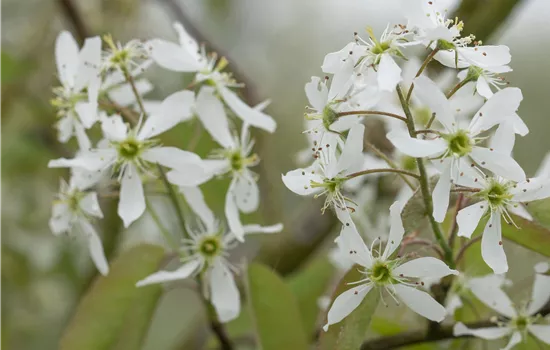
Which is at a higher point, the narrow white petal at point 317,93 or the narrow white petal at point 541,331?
the narrow white petal at point 317,93

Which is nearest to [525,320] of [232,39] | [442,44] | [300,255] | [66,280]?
[442,44]

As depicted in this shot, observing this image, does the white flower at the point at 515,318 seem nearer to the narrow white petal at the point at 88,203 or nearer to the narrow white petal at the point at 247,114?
the narrow white petal at the point at 247,114

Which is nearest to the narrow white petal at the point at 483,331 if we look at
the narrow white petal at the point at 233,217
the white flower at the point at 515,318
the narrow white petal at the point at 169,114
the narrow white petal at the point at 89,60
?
the white flower at the point at 515,318

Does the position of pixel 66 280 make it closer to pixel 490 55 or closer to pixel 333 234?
pixel 333 234

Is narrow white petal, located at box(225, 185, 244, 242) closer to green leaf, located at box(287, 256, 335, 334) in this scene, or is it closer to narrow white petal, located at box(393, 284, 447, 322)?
narrow white petal, located at box(393, 284, 447, 322)

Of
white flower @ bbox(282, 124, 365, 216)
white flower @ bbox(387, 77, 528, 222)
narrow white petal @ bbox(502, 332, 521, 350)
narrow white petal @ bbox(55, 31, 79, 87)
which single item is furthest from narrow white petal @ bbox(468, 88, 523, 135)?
narrow white petal @ bbox(55, 31, 79, 87)

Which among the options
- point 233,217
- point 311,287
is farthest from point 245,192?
point 311,287
